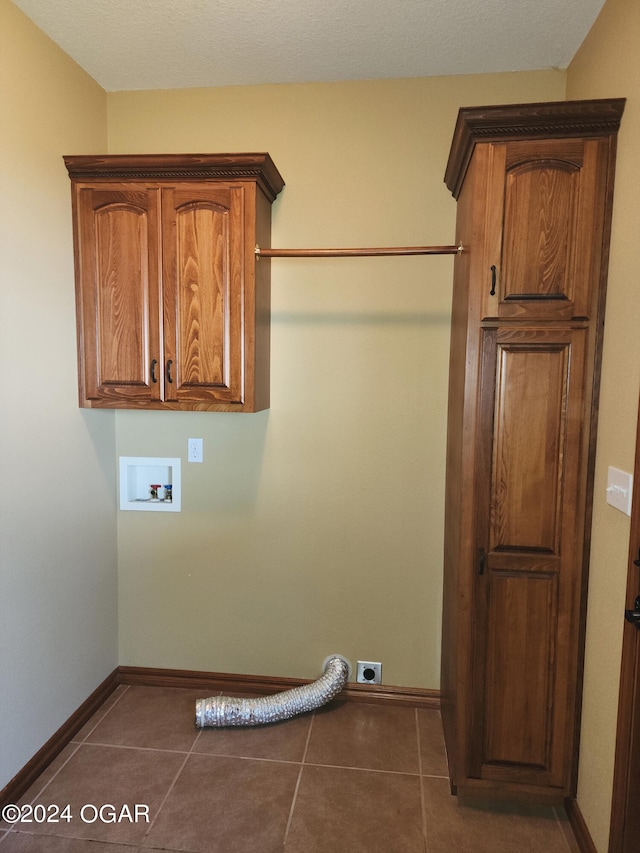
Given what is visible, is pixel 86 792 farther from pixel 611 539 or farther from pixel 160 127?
pixel 160 127

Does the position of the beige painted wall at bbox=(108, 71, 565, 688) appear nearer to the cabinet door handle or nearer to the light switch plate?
the light switch plate

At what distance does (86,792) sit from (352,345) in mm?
2056

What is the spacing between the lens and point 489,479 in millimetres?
1807

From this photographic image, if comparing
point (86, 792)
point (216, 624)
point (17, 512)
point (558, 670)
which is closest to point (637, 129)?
point (558, 670)

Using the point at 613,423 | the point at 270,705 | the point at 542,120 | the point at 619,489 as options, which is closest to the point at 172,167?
the point at 542,120

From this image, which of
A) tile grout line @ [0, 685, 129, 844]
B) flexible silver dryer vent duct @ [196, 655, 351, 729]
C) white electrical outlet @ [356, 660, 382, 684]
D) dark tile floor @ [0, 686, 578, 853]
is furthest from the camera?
white electrical outlet @ [356, 660, 382, 684]

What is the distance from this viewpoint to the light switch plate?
4.87 ft

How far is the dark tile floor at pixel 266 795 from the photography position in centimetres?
174

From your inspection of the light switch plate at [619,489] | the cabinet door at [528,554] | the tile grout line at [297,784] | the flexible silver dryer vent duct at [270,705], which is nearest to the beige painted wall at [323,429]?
the flexible silver dryer vent duct at [270,705]

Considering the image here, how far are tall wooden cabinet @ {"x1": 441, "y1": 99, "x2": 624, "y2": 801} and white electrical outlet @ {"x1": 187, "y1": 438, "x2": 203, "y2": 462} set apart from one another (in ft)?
4.03

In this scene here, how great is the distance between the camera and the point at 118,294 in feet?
7.14

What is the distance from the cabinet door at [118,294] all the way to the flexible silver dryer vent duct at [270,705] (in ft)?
4.50

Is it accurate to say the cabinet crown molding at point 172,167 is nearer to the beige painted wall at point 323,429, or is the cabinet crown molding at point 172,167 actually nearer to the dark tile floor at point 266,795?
the beige painted wall at point 323,429

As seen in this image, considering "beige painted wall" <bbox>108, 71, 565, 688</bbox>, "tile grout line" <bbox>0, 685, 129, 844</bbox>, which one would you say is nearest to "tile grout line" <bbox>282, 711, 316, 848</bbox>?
"beige painted wall" <bbox>108, 71, 565, 688</bbox>
